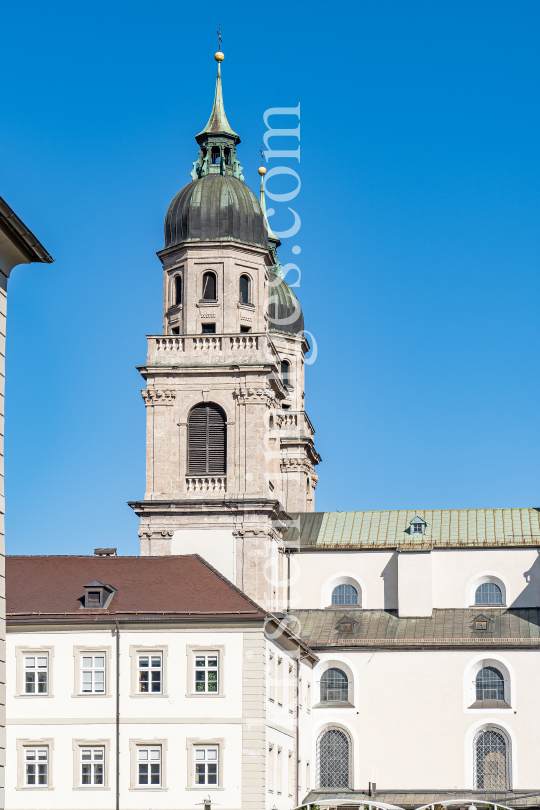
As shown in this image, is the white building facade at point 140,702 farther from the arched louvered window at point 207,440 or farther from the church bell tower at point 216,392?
the arched louvered window at point 207,440

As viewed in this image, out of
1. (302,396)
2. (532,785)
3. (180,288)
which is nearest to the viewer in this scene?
(532,785)

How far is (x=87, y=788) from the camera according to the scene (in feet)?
140

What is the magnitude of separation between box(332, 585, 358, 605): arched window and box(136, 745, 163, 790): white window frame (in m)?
21.3

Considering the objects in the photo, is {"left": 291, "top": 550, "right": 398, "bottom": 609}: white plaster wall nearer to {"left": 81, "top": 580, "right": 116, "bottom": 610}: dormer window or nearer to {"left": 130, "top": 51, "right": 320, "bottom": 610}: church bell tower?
{"left": 130, "top": 51, "right": 320, "bottom": 610}: church bell tower

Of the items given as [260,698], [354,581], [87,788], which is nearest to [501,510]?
[354,581]

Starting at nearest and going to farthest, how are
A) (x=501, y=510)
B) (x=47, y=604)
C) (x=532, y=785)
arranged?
1. (x=47, y=604)
2. (x=532, y=785)
3. (x=501, y=510)

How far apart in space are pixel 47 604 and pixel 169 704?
5.42m

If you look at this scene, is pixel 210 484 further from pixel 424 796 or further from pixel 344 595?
pixel 424 796

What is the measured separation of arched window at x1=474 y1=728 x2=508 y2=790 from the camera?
5659 centimetres

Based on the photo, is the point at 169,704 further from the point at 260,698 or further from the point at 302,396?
the point at 302,396

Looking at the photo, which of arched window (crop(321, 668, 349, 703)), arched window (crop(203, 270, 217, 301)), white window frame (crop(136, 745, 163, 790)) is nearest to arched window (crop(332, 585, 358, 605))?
arched window (crop(321, 668, 349, 703))

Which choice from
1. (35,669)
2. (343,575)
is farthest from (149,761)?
(343,575)

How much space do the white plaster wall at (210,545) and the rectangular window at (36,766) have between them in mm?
15377

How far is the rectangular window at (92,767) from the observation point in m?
42.8
